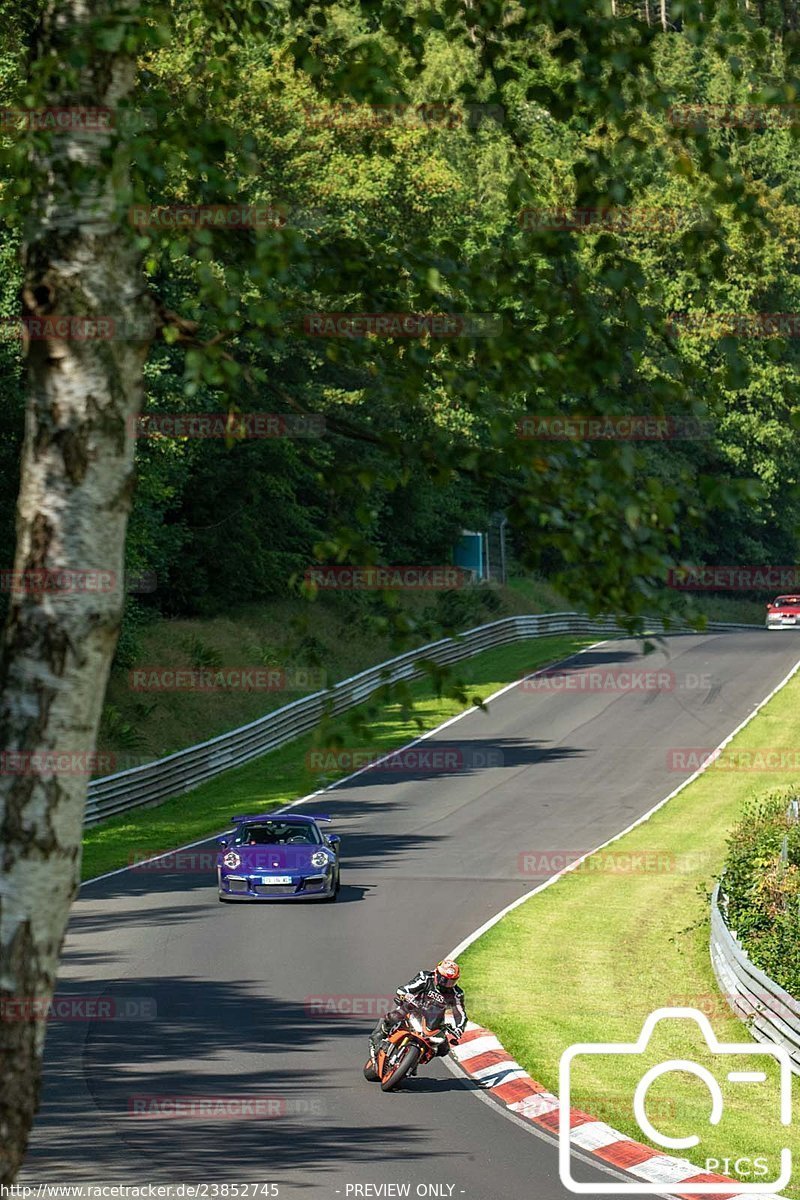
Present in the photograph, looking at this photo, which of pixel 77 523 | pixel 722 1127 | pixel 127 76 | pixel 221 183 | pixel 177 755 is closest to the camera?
pixel 77 523

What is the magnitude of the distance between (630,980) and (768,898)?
7.05 feet

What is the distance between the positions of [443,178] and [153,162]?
192 ft

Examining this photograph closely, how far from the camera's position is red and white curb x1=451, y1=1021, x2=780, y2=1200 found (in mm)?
13820

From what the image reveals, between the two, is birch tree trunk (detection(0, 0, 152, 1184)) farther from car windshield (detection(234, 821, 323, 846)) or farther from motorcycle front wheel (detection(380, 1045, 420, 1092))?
car windshield (detection(234, 821, 323, 846))

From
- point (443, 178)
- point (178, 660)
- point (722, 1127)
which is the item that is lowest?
point (722, 1127)

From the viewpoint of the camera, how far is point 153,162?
589 cm

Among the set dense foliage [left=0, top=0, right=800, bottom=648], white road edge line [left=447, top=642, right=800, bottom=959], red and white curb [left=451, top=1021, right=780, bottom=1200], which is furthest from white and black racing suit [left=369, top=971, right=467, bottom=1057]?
dense foliage [left=0, top=0, right=800, bottom=648]

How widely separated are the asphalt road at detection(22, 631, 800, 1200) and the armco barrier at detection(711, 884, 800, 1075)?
8.77 feet

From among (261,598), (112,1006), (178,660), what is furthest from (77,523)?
(261,598)

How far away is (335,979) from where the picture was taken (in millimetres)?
21516

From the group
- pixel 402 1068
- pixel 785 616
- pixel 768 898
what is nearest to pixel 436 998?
pixel 402 1068

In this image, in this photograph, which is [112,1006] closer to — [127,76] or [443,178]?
[127,76]

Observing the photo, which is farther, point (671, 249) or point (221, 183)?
point (671, 249)

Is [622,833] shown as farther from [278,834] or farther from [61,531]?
[61,531]
